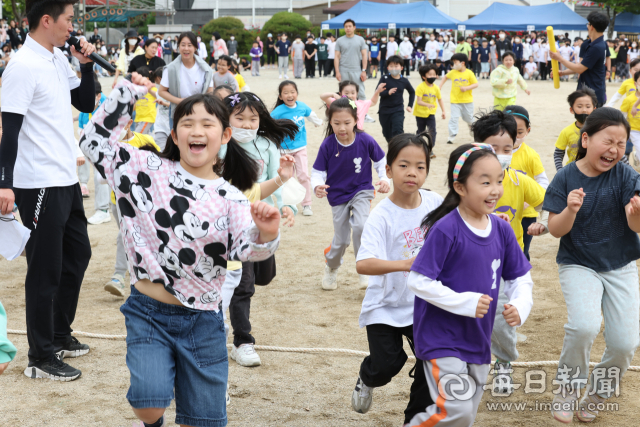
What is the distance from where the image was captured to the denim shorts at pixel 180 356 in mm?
2771

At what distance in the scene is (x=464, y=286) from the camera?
9.95ft

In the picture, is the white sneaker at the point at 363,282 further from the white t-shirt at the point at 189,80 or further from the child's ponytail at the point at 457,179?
the white t-shirt at the point at 189,80

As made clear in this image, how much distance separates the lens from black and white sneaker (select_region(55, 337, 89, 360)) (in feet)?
15.0

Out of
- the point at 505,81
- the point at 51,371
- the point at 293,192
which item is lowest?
the point at 51,371

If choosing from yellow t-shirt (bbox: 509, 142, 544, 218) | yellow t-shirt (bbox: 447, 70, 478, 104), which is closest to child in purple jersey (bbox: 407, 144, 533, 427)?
yellow t-shirt (bbox: 509, 142, 544, 218)

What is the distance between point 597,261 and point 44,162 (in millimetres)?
3208

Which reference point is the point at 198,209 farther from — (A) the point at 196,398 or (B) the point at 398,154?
(B) the point at 398,154

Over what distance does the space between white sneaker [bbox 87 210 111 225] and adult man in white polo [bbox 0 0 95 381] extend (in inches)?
163

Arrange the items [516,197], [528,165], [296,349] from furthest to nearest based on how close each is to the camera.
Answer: [528,165] < [296,349] < [516,197]

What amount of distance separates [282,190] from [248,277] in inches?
27.2

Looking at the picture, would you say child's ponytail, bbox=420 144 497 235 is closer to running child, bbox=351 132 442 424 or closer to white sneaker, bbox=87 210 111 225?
running child, bbox=351 132 442 424

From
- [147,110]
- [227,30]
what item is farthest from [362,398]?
[227,30]

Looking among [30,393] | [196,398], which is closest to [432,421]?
[196,398]

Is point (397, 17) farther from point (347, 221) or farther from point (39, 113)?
point (39, 113)
